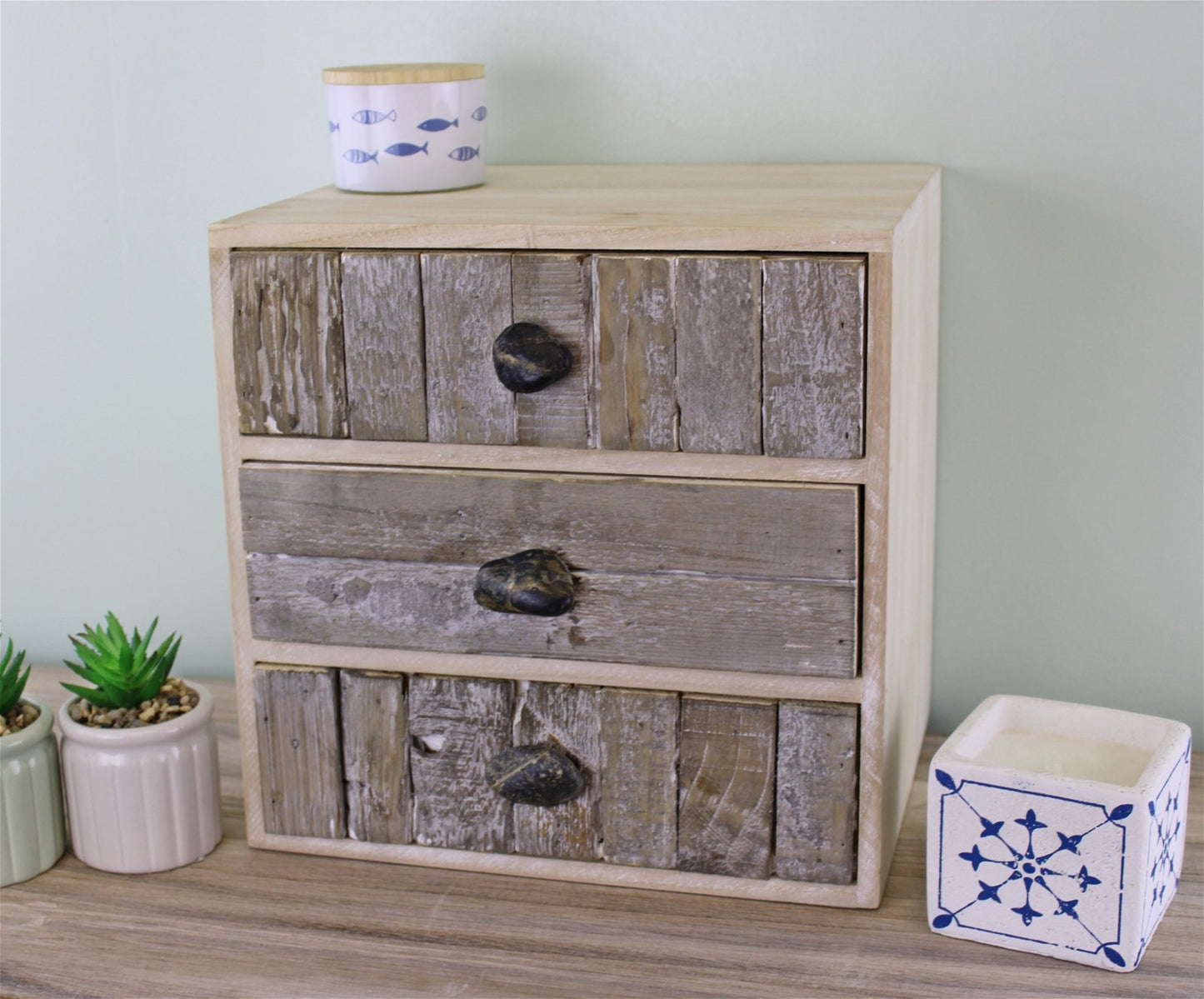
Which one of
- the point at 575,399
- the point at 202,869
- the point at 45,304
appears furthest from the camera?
the point at 45,304

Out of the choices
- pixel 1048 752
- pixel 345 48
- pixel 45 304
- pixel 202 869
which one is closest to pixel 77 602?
pixel 45 304

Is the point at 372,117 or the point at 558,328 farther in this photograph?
the point at 372,117

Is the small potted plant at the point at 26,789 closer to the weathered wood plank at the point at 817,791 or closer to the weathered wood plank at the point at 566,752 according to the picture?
the weathered wood plank at the point at 566,752

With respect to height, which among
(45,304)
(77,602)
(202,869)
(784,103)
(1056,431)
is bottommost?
(202,869)

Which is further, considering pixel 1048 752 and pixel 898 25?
pixel 898 25

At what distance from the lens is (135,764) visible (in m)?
0.99

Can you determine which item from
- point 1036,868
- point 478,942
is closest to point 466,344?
point 478,942

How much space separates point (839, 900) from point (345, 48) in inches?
31.6

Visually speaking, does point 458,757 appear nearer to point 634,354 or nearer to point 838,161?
point 634,354

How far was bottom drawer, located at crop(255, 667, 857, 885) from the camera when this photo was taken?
0.92 meters

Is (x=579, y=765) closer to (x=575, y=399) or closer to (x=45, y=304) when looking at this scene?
(x=575, y=399)

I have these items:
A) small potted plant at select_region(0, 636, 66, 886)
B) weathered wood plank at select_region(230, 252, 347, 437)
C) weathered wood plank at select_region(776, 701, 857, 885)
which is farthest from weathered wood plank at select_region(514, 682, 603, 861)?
small potted plant at select_region(0, 636, 66, 886)

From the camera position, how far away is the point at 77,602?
1.41 meters

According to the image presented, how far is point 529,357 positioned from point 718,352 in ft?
0.38
